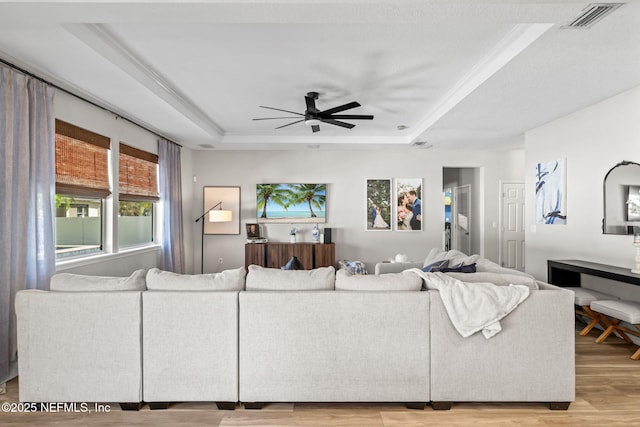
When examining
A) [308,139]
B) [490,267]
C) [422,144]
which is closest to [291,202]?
[308,139]

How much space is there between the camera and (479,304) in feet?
8.07

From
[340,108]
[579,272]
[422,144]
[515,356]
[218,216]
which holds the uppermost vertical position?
[422,144]

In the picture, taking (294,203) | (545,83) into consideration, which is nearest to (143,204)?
A: (294,203)

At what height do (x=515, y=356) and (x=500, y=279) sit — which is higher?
(x=500, y=279)

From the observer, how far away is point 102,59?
313 centimetres

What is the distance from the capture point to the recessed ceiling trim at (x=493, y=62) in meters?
2.81

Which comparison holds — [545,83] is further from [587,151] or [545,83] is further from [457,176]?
[457,176]

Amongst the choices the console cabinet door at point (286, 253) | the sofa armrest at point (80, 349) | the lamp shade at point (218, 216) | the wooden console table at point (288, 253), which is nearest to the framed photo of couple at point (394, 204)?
the wooden console table at point (288, 253)

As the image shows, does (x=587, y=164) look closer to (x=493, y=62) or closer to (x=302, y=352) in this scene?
(x=493, y=62)

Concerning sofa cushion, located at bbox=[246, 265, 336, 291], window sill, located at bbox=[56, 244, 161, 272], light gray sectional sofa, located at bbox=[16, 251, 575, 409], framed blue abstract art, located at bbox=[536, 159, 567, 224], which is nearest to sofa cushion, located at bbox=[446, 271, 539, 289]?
light gray sectional sofa, located at bbox=[16, 251, 575, 409]

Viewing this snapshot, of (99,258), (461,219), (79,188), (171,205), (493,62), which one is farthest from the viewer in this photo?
(461,219)

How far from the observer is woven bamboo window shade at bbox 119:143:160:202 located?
5.10 m

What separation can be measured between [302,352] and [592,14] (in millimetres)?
2816

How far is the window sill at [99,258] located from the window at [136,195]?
0.50ft
